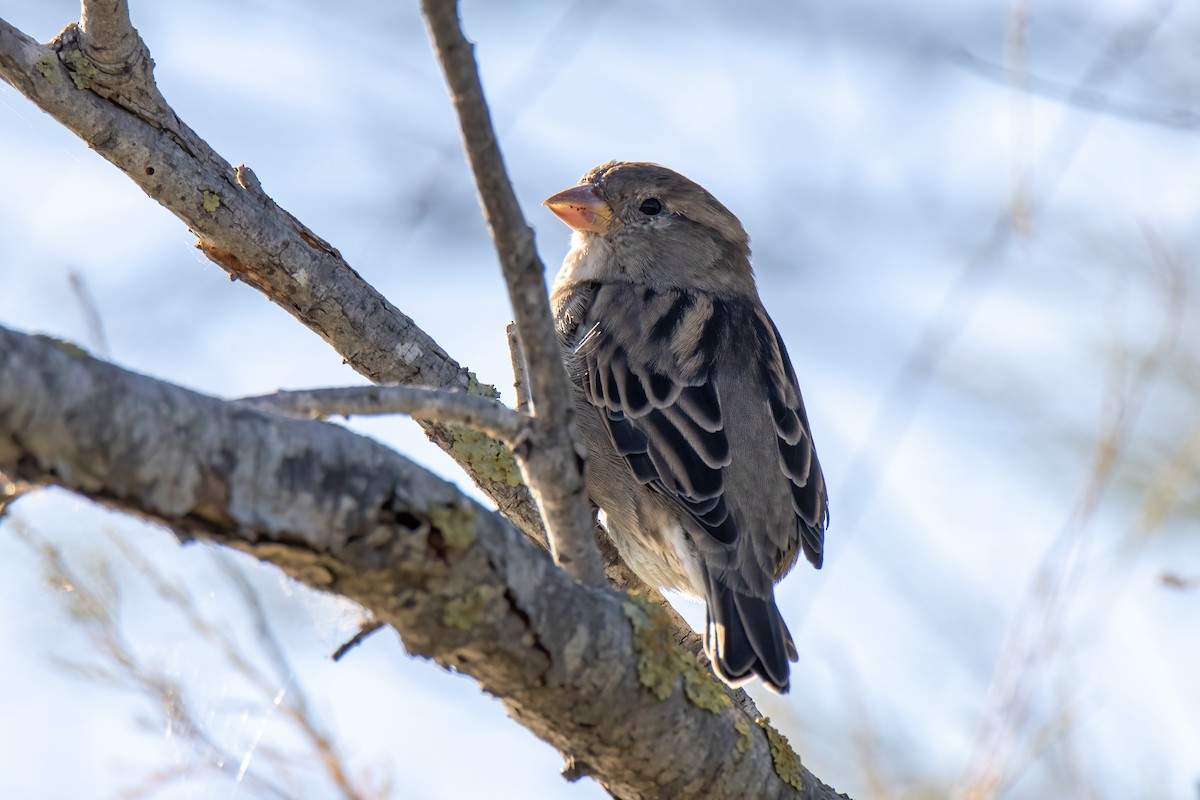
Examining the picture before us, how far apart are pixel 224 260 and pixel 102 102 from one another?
0.48 metres

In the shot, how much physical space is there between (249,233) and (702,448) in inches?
57.6

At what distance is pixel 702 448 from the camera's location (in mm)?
3947

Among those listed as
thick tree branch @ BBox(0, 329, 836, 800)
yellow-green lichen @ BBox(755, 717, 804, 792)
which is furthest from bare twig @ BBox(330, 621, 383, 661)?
yellow-green lichen @ BBox(755, 717, 804, 792)

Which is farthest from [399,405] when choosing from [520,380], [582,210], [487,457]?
[582,210]

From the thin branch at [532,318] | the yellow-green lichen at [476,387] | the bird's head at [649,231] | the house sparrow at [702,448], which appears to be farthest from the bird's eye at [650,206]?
the thin branch at [532,318]

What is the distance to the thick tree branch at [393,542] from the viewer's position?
1.71 meters

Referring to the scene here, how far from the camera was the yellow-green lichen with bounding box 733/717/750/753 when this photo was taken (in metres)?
2.68

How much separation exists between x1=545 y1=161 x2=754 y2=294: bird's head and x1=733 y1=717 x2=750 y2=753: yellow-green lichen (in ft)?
8.15

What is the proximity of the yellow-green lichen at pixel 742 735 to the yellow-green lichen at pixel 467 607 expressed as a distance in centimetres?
81

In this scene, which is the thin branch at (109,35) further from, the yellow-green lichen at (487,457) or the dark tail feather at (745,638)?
the dark tail feather at (745,638)

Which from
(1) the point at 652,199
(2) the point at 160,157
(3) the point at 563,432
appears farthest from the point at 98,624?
(1) the point at 652,199

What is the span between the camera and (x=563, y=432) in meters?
2.23

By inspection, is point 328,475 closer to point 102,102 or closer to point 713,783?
point 713,783

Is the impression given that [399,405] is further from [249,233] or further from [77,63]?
[77,63]
